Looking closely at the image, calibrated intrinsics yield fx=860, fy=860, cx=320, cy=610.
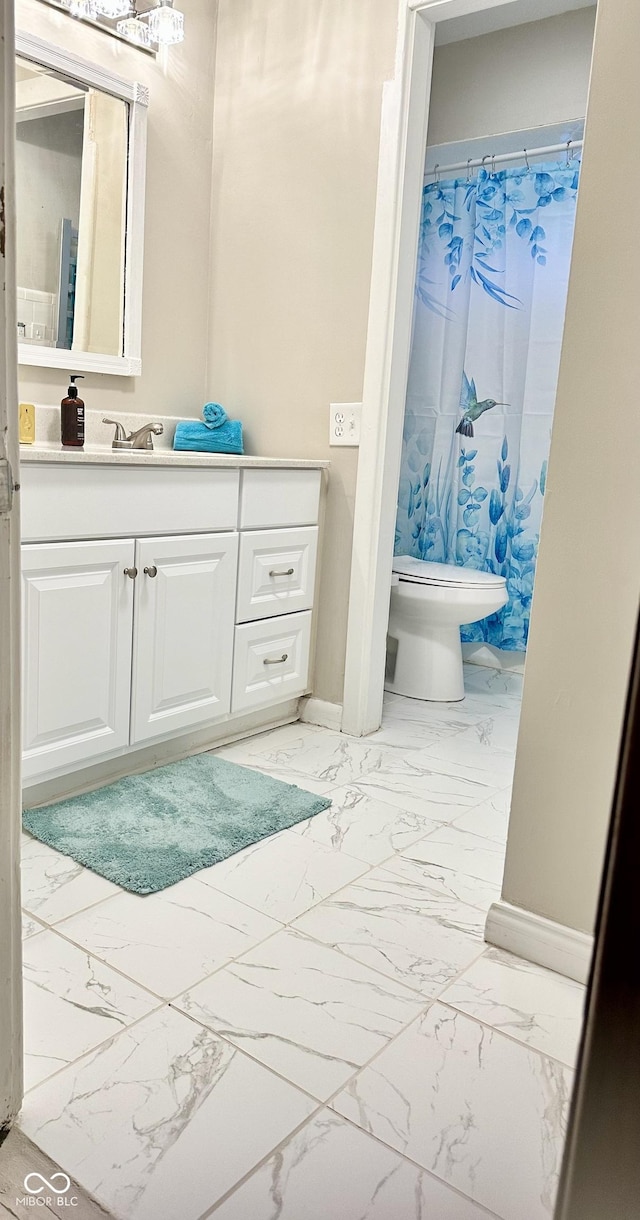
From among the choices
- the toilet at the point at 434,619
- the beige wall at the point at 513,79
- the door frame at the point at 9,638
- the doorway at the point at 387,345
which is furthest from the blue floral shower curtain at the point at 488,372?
the door frame at the point at 9,638

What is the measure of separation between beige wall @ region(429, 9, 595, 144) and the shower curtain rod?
92mm

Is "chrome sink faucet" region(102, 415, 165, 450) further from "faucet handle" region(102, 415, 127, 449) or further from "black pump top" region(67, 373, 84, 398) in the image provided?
"black pump top" region(67, 373, 84, 398)

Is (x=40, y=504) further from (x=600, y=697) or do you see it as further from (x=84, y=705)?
(x=600, y=697)

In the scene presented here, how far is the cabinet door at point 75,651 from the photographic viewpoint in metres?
1.81

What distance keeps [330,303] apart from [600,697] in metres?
1.62

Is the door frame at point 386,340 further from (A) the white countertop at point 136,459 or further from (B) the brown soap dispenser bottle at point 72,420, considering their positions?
(B) the brown soap dispenser bottle at point 72,420

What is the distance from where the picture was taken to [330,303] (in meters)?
2.55

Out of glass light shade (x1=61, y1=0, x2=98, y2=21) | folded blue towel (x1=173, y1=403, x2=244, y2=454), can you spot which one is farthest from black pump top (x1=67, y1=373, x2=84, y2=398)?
glass light shade (x1=61, y1=0, x2=98, y2=21)

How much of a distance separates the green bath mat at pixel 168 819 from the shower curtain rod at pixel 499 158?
248 centimetres

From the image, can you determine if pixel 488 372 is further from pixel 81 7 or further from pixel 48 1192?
pixel 48 1192

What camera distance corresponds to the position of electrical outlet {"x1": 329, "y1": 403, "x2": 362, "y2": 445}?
8.30ft

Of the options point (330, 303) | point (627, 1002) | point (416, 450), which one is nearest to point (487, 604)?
point (416, 450)

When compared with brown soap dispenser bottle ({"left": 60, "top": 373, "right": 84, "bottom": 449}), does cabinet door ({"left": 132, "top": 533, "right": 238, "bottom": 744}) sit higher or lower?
lower

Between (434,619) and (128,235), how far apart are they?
1.58 meters
